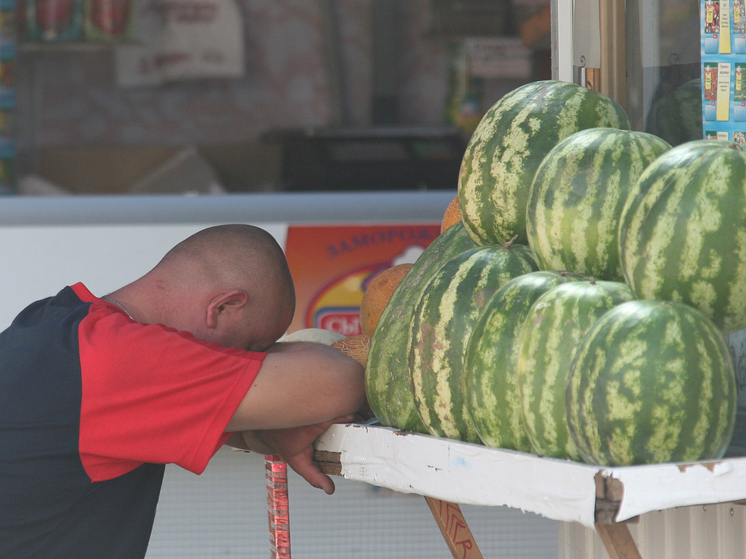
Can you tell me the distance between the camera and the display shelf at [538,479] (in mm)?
996

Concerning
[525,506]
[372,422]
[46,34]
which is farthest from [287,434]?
[46,34]

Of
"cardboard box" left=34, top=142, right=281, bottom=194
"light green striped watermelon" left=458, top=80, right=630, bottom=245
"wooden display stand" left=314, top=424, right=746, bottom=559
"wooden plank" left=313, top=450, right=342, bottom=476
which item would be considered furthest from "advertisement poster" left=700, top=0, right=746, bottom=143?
"cardboard box" left=34, top=142, right=281, bottom=194

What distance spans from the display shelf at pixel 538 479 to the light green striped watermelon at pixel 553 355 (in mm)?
46

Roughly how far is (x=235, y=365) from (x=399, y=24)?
4.96 metres

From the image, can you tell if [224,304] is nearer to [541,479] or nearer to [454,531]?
[454,531]

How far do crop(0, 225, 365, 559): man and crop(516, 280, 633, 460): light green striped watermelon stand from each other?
48 cm

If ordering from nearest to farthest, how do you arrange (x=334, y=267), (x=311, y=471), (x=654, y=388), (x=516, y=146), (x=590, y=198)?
1. (x=654, y=388)
2. (x=590, y=198)
3. (x=516, y=146)
4. (x=311, y=471)
5. (x=334, y=267)

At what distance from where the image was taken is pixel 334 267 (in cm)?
345

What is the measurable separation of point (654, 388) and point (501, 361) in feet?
0.75

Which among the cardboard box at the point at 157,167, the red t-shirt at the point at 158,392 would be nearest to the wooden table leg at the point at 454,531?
the red t-shirt at the point at 158,392

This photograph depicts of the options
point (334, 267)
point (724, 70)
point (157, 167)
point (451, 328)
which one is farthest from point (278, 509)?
point (157, 167)

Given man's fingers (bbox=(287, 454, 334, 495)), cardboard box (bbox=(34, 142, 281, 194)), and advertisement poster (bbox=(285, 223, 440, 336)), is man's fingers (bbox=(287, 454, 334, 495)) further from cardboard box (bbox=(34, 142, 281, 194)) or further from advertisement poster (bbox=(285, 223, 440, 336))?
cardboard box (bbox=(34, 142, 281, 194))

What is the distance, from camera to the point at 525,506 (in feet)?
3.63

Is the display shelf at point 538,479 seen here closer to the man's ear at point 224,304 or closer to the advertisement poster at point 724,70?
the man's ear at point 224,304
